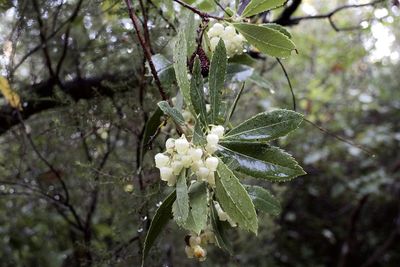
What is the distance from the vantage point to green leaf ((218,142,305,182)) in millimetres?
652

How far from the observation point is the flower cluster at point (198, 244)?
30.8 inches

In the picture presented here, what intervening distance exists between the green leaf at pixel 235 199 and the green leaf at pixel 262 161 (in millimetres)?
53

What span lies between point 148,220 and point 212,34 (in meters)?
0.43

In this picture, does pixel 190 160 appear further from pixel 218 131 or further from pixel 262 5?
pixel 262 5

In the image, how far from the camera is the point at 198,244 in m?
0.79

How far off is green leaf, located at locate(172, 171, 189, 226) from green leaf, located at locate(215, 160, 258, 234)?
47 millimetres

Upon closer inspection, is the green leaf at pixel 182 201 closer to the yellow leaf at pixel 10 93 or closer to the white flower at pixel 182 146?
the white flower at pixel 182 146

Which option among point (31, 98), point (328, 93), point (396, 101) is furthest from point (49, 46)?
point (396, 101)

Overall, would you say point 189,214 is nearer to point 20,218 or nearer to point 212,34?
point 212,34

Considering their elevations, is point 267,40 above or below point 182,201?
above

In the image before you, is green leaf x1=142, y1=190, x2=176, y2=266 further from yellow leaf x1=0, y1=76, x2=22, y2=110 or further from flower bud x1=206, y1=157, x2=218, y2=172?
yellow leaf x1=0, y1=76, x2=22, y2=110

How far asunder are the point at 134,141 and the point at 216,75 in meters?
0.70

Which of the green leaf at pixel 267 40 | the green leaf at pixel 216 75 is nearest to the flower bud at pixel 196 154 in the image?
the green leaf at pixel 216 75

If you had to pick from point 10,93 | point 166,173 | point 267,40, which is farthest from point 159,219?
point 10,93
